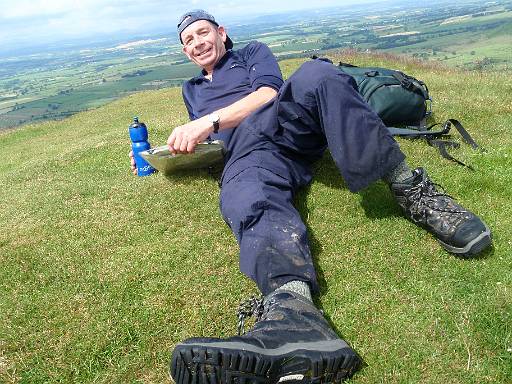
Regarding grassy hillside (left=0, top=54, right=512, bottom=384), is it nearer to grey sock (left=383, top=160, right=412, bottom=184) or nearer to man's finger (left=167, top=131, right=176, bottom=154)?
grey sock (left=383, top=160, right=412, bottom=184)

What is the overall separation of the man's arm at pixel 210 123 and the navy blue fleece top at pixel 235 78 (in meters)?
0.39

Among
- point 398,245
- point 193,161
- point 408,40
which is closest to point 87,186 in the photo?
point 193,161

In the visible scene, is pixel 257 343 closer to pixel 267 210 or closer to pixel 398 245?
pixel 267 210

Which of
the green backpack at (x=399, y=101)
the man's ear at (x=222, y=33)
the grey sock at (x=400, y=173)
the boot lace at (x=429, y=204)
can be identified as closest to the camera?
the boot lace at (x=429, y=204)

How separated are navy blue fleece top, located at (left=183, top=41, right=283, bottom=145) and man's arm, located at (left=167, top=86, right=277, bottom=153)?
393 mm

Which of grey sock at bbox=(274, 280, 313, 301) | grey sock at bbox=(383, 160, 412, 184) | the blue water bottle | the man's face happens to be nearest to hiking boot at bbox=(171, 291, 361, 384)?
grey sock at bbox=(274, 280, 313, 301)

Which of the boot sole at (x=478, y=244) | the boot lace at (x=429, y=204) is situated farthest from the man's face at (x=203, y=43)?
the boot sole at (x=478, y=244)

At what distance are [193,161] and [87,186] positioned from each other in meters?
2.42

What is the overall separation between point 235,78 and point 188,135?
1.74m

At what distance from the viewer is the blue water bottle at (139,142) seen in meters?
7.12

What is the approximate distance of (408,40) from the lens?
295 feet

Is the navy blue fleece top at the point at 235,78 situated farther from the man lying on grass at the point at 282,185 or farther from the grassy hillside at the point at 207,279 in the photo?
the grassy hillside at the point at 207,279

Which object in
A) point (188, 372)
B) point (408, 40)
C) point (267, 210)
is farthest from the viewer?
point (408, 40)

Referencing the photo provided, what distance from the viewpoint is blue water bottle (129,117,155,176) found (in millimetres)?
7117
